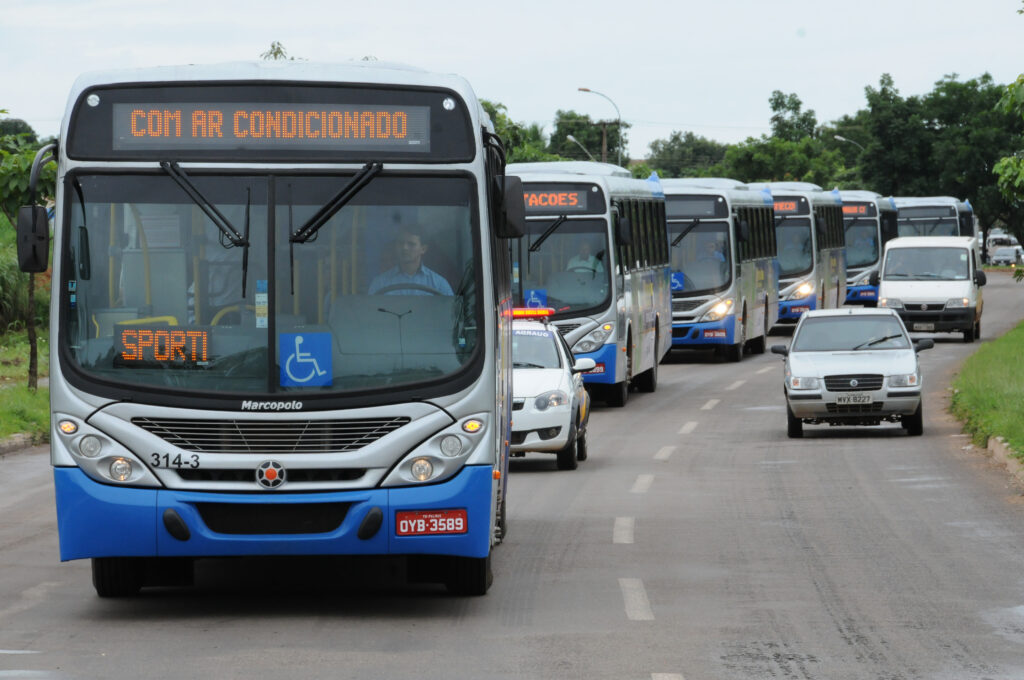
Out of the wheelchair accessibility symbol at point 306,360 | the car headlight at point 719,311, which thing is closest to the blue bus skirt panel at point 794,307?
the car headlight at point 719,311

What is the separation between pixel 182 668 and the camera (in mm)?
8117

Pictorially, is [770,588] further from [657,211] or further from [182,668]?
[657,211]

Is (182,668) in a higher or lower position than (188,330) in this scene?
lower

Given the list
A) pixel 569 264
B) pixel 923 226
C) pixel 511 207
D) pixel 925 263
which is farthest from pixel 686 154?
pixel 511 207

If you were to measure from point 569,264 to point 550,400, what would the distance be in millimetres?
8029

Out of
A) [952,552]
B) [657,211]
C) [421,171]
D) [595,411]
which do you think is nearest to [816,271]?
[657,211]

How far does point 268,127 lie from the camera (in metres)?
9.55

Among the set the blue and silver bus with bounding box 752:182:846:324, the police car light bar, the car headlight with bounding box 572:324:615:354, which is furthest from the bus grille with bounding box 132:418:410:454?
the blue and silver bus with bounding box 752:182:846:324

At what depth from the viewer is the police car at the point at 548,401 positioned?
17859 millimetres

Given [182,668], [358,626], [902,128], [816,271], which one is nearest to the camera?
[182,668]

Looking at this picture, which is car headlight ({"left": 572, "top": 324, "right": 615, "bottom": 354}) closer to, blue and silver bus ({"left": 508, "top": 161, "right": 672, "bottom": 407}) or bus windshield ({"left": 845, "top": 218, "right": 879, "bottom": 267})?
blue and silver bus ({"left": 508, "top": 161, "right": 672, "bottom": 407})

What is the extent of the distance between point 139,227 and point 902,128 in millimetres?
81976

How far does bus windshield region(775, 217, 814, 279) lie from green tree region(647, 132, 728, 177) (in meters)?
110

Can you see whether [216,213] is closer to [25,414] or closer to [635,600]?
[635,600]
